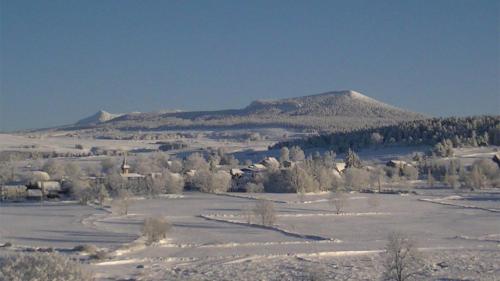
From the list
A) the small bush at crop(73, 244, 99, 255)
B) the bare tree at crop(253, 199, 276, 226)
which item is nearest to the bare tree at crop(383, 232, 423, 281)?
the small bush at crop(73, 244, 99, 255)

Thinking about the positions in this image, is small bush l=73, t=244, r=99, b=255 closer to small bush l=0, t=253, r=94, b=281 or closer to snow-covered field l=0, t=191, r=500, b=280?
snow-covered field l=0, t=191, r=500, b=280

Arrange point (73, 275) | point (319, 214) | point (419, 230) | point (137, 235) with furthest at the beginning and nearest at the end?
point (319, 214), point (419, 230), point (137, 235), point (73, 275)

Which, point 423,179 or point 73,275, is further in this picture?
point 423,179

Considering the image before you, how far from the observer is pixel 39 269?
1443 centimetres

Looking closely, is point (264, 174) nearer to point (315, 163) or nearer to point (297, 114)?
point (315, 163)

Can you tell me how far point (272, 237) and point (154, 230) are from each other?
4.40 meters

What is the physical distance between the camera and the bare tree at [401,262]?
67.9ft

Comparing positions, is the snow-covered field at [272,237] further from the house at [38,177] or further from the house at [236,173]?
the house at [236,173]

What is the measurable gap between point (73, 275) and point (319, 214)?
2515 centimetres

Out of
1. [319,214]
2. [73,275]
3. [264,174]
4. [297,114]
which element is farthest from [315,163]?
[297,114]

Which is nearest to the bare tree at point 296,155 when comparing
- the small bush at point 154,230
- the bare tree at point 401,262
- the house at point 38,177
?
the house at point 38,177

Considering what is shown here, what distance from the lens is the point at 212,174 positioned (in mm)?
57312

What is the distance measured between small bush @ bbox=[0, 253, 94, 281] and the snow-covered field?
5.41m

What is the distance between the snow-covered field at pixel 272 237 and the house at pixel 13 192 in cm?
415
